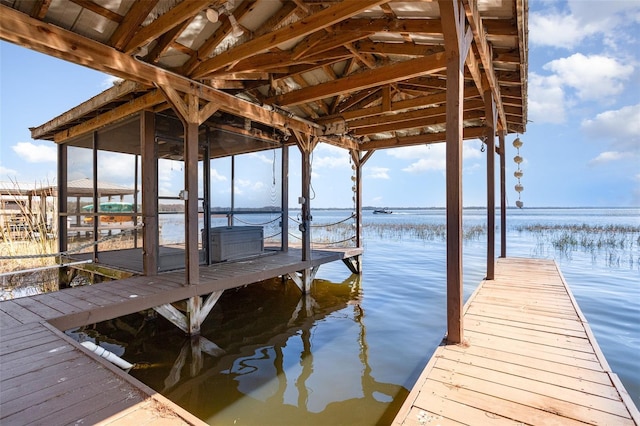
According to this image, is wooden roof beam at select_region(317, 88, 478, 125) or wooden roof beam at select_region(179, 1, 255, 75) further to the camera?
wooden roof beam at select_region(317, 88, 478, 125)

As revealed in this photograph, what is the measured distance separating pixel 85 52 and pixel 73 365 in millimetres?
2692

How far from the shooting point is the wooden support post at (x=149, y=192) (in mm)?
4459

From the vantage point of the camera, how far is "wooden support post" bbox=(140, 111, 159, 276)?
4.46 metres

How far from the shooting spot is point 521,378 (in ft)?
6.71

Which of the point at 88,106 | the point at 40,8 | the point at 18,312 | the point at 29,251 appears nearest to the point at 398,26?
the point at 40,8

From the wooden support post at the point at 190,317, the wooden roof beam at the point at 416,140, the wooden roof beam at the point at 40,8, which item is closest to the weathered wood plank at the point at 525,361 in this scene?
the wooden support post at the point at 190,317

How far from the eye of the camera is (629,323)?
4.27 meters

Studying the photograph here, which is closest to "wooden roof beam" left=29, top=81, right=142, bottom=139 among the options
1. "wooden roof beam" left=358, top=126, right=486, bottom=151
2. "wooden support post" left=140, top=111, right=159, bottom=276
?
"wooden support post" left=140, top=111, right=159, bottom=276

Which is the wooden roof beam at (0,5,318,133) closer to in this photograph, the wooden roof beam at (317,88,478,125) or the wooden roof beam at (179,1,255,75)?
the wooden roof beam at (179,1,255,75)

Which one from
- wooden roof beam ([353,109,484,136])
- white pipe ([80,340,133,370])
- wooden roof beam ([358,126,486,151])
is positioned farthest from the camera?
wooden roof beam ([358,126,486,151])

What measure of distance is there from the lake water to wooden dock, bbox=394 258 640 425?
0.72m

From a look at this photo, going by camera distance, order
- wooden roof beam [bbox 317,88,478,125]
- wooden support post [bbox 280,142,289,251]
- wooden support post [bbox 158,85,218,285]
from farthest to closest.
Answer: wooden support post [bbox 280,142,289,251], wooden roof beam [bbox 317,88,478,125], wooden support post [bbox 158,85,218,285]

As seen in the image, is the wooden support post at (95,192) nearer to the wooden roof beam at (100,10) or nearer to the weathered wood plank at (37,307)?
the weathered wood plank at (37,307)

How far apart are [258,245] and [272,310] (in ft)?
4.85
